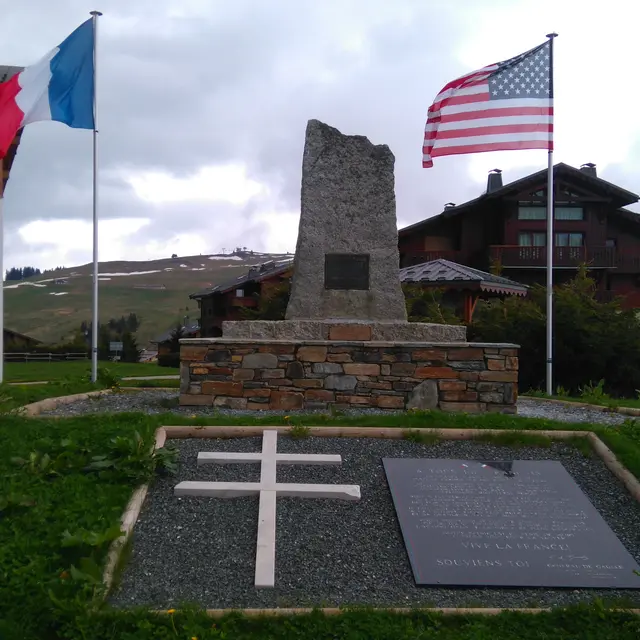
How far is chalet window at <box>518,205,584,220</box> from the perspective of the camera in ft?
87.5

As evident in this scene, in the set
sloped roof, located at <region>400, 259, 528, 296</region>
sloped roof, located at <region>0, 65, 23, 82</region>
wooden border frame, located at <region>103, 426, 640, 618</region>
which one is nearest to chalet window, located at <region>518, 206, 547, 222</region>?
sloped roof, located at <region>400, 259, 528, 296</region>

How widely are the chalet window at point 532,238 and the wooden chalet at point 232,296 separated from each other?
9.14 meters

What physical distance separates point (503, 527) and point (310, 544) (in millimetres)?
1160

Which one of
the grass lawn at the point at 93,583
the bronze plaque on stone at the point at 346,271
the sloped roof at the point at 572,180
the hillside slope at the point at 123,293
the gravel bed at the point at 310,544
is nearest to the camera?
the grass lawn at the point at 93,583

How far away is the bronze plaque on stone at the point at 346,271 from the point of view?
8.18 metres

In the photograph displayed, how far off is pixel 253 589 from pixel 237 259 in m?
118

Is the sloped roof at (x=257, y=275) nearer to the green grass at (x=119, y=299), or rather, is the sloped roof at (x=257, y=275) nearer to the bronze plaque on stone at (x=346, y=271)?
the bronze plaque on stone at (x=346, y=271)

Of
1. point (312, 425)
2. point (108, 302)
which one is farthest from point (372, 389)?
point (108, 302)

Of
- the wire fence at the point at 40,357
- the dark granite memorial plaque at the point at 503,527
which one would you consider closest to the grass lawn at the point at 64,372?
the wire fence at the point at 40,357

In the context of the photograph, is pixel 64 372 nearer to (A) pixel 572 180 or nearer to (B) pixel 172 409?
(B) pixel 172 409

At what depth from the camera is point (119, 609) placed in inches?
130

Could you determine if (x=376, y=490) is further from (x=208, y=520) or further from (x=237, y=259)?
(x=237, y=259)

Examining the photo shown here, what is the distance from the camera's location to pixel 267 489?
4547 millimetres

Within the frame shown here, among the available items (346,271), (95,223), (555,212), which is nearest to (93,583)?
(346,271)
